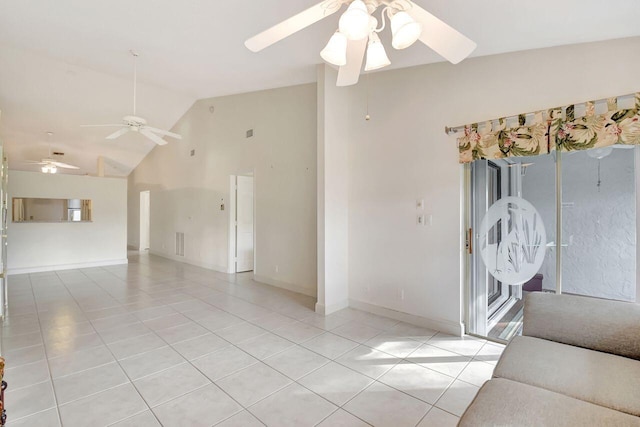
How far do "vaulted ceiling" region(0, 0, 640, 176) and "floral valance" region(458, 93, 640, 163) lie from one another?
0.63 m

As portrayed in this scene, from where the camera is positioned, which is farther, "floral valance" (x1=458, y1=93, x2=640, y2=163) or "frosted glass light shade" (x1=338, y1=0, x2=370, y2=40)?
"floral valance" (x1=458, y1=93, x2=640, y2=163)

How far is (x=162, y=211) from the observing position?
8.34 m

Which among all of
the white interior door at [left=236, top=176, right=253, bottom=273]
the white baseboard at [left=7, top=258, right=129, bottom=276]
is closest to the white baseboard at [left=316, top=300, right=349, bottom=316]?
the white interior door at [left=236, top=176, right=253, bottom=273]

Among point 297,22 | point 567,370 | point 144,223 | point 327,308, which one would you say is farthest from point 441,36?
point 144,223

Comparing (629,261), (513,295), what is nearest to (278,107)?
(513,295)

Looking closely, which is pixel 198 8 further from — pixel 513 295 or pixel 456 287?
pixel 513 295

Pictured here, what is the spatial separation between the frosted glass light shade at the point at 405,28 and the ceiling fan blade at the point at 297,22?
309mm

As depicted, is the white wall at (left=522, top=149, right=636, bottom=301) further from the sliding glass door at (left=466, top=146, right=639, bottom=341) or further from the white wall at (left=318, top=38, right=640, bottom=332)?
the white wall at (left=318, top=38, right=640, bottom=332)

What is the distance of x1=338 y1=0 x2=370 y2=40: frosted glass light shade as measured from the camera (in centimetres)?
138

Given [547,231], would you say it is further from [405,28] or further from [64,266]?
[64,266]

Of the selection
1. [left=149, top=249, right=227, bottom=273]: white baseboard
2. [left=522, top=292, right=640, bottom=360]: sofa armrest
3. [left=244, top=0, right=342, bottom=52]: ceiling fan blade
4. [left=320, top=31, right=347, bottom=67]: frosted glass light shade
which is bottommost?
[left=149, top=249, right=227, bottom=273]: white baseboard

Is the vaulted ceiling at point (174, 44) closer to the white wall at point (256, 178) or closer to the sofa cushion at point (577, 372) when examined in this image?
the white wall at point (256, 178)

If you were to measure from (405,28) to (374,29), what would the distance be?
0.68 ft

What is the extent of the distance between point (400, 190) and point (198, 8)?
112 inches
